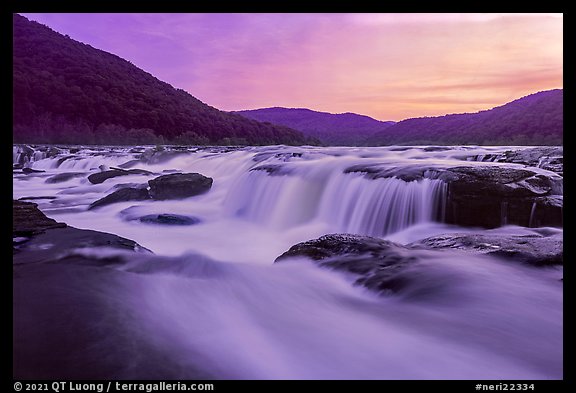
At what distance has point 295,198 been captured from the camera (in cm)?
847

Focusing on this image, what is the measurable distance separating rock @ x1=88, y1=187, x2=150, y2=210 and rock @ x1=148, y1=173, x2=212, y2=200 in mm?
233

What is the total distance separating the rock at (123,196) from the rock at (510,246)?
6925 mm

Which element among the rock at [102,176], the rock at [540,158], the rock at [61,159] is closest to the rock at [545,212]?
the rock at [540,158]

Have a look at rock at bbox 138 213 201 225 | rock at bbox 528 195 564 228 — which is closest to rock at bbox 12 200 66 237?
rock at bbox 138 213 201 225

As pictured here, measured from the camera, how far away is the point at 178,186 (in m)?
10.0

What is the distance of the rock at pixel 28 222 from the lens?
14.8 feet

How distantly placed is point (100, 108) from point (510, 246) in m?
37.8

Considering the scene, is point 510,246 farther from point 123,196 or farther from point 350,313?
point 123,196

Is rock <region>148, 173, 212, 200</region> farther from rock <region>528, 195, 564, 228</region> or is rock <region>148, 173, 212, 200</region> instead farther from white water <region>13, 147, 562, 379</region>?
rock <region>528, 195, 564, 228</region>

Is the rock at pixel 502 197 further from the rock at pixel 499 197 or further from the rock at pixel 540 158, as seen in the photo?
the rock at pixel 540 158

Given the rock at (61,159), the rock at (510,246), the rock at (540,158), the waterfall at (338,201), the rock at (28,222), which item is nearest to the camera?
the rock at (510,246)
